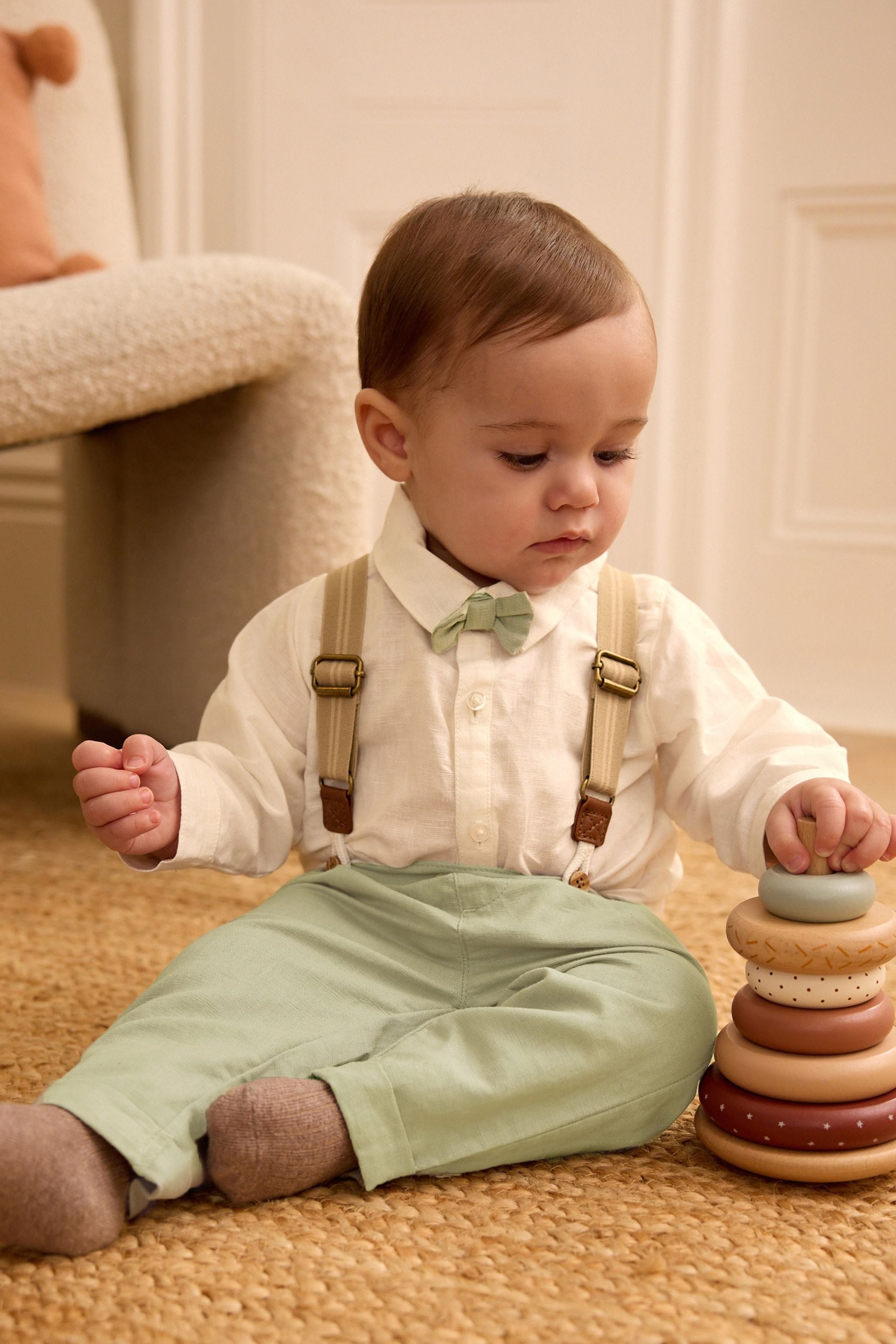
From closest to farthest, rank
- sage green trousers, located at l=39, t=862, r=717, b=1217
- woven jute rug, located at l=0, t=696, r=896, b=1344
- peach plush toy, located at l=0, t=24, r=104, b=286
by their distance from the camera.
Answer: woven jute rug, located at l=0, t=696, r=896, b=1344 → sage green trousers, located at l=39, t=862, r=717, b=1217 → peach plush toy, located at l=0, t=24, r=104, b=286

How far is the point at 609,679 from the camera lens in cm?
83

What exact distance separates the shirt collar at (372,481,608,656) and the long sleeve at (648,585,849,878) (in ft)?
0.20

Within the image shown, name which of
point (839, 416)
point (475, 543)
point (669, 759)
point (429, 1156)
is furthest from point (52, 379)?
point (839, 416)

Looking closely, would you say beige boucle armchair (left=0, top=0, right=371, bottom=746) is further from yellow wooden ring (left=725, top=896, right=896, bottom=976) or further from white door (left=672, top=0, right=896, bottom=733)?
white door (left=672, top=0, right=896, bottom=733)

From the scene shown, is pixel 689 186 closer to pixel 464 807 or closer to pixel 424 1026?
pixel 464 807

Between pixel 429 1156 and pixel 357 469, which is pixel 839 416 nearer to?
pixel 357 469

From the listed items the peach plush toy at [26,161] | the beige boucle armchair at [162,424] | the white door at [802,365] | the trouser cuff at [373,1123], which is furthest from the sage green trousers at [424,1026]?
the white door at [802,365]

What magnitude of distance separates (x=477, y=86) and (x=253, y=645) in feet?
4.29

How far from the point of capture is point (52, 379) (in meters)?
1.08

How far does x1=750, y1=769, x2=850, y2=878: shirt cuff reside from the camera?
759 millimetres

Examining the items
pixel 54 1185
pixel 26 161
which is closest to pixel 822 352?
pixel 26 161

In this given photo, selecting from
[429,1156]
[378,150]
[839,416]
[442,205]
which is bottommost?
[429,1156]

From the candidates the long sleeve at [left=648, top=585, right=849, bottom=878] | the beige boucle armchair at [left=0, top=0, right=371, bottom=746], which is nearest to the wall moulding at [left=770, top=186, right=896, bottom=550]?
the beige boucle armchair at [left=0, top=0, right=371, bottom=746]

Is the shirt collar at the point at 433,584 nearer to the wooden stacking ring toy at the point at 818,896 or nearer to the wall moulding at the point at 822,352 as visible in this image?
the wooden stacking ring toy at the point at 818,896
